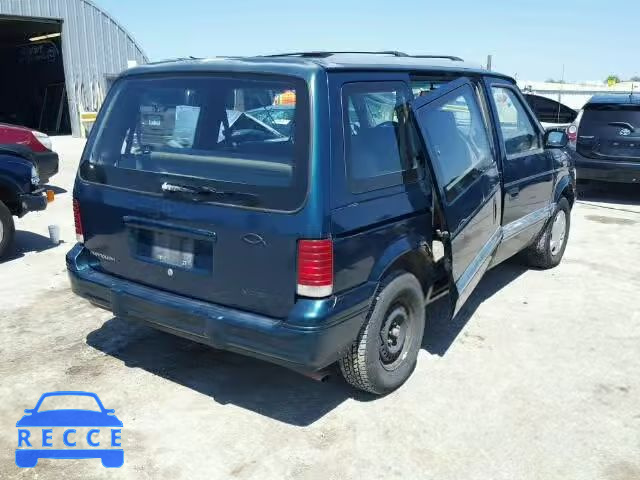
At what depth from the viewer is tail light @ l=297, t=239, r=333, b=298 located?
2926 mm

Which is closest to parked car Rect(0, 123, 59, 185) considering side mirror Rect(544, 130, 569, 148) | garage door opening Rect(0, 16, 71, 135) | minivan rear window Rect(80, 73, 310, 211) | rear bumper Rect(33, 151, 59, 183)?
rear bumper Rect(33, 151, 59, 183)

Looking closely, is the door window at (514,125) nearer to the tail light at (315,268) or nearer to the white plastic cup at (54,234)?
the tail light at (315,268)

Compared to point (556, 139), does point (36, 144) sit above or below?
below

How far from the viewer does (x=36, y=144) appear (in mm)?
9445

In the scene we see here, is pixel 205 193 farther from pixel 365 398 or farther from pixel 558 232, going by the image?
pixel 558 232

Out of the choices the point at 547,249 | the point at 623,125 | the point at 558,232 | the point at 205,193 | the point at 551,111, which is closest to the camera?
the point at 205,193

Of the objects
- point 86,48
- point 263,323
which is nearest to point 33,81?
point 86,48

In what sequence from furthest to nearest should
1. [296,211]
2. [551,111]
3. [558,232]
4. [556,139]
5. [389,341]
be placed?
[551,111]
[558,232]
[556,139]
[389,341]
[296,211]

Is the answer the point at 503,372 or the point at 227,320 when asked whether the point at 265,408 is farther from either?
the point at 503,372

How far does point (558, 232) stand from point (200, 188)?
4.43 m

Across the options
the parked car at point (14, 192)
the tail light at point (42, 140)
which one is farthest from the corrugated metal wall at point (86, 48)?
the parked car at point (14, 192)

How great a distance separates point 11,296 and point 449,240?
3918 mm

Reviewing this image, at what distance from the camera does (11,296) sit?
5.36 metres

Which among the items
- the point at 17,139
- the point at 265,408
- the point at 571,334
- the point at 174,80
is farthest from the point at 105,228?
the point at 17,139
